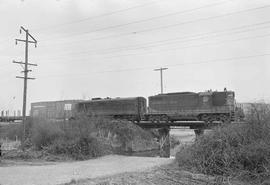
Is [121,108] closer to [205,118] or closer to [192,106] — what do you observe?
[192,106]

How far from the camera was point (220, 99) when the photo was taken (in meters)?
39.0

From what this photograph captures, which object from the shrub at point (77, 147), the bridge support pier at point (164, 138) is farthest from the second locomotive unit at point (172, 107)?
the shrub at point (77, 147)

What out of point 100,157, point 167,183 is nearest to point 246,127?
point 167,183

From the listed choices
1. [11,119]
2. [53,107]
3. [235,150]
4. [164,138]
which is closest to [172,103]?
[164,138]

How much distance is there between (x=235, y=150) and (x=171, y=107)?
28.5 meters

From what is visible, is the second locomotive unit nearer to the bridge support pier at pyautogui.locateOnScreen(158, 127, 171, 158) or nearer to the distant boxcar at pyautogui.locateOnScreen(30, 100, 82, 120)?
the bridge support pier at pyautogui.locateOnScreen(158, 127, 171, 158)

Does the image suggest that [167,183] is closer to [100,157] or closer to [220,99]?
[100,157]

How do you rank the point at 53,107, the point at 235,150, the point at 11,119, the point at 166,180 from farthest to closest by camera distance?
the point at 11,119 < the point at 53,107 < the point at 235,150 < the point at 166,180

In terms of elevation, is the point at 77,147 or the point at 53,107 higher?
the point at 53,107

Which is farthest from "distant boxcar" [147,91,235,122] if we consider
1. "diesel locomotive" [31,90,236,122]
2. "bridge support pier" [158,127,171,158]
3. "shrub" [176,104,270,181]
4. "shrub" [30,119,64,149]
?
"shrub" [176,104,270,181]

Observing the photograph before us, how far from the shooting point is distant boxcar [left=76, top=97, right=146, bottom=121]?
45094 millimetres

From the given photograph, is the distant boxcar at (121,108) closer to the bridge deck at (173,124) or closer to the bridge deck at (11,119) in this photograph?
the bridge deck at (173,124)

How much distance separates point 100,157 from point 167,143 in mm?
18305

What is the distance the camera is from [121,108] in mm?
46281
